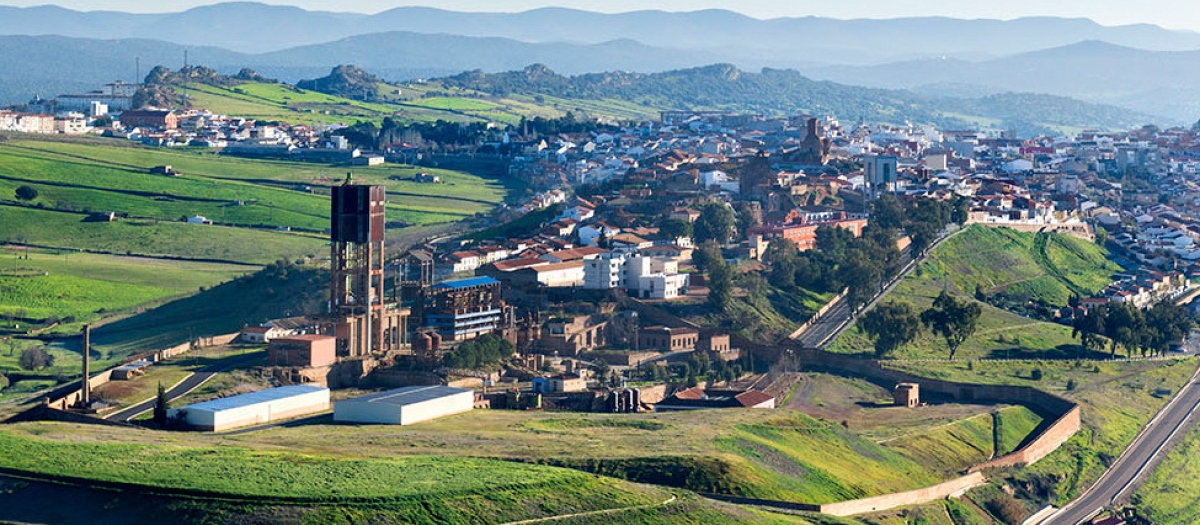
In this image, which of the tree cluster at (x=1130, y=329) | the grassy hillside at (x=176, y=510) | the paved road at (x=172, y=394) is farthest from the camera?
the tree cluster at (x=1130, y=329)

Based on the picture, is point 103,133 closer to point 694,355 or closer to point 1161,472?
Result: point 694,355

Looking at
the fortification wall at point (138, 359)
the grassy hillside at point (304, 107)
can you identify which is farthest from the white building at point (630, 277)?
the grassy hillside at point (304, 107)

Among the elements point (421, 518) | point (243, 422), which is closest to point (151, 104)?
point (243, 422)

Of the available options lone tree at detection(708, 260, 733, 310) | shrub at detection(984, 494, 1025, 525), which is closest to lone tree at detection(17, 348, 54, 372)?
lone tree at detection(708, 260, 733, 310)

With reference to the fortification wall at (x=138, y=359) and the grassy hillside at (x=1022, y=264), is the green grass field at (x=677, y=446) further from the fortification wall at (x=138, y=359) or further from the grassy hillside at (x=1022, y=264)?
the grassy hillside at (x=1022, y=264)

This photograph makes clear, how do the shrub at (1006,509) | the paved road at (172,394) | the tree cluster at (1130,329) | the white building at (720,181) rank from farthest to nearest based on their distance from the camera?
the white building at (720,181), the tree cluster at (1130,329), the shrub at (1006,509), the paved road at (172,394)

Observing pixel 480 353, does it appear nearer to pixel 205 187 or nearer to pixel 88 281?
pixel 88 281

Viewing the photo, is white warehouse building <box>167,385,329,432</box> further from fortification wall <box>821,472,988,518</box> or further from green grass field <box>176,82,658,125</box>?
green grass field <box>176,82,658,125</box>
